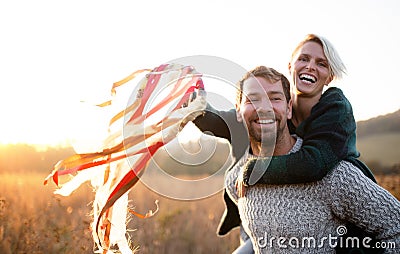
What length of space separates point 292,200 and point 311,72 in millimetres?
735

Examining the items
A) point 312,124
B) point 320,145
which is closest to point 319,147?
point 320,145

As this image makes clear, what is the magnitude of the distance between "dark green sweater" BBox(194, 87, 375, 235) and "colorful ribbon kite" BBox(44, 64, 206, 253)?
15.8 inches

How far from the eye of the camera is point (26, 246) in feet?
15.6

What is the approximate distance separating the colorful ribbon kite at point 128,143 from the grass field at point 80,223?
2008 mm

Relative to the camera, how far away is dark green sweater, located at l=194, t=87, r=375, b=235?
2.45 m

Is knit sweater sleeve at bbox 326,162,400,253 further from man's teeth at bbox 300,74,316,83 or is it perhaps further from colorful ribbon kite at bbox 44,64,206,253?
colorful ribbon kite at bbox 44,64,206,253

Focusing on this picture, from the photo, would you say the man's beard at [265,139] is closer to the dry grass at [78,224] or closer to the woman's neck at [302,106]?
the woman's neck at [302,106]

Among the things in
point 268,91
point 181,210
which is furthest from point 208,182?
point 181,210

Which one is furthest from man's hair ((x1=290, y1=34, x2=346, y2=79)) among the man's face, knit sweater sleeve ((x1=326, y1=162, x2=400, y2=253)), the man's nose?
knit sweater sleeve ((x1=326, y1=162, x2=400, y2=253))

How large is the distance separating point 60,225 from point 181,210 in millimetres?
1551

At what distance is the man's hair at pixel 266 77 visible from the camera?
266cm

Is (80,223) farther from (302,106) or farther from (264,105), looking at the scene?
(264,105)

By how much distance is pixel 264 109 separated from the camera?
2613 mm

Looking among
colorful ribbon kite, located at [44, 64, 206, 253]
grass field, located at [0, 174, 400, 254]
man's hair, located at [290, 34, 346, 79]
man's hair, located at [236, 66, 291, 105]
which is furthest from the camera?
grass field, located at [0, 174, 400, 254]
